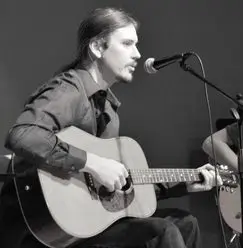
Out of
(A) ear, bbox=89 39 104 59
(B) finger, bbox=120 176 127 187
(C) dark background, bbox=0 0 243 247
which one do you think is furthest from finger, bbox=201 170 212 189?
(C) dark background, bbox=0 0 243 247

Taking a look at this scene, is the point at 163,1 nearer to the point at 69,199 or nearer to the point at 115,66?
the point at 115,66

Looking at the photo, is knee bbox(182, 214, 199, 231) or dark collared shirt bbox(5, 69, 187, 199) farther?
knee bbox(182, 214, 199, 231)

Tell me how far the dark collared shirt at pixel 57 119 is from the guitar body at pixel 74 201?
54 millimetres

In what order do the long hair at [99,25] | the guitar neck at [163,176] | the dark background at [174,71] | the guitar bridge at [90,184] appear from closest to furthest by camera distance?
the guitar bridge at [90,184] < the guitar neck at [163,176] < the long hair at [99,25] < the dark background at [174,71]

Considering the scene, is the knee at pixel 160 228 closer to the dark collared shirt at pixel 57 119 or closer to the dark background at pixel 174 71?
the dark collared shirt at pixel 57 119

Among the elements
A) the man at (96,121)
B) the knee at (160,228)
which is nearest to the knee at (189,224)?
the man at (96,121)

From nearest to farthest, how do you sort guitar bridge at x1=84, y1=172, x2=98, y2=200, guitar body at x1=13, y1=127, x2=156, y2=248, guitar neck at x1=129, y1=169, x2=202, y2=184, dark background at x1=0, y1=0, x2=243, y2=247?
guitar body at x1=13, y1=127, x2=156, y2=248 → guitar bridge at x1=84, y1=172, x2=98, y2=200 → guitar neck at x1=129, y1=169, x2=202, y2=184 → dark background at x1=0, y1=0, x2=243, y2=247

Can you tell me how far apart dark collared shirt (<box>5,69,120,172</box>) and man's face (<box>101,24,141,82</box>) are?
0.36 ft

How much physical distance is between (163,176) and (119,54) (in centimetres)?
56

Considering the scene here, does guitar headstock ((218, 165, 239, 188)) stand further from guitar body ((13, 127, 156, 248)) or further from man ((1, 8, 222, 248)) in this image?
guitar body ((13, 127, 156, 248))

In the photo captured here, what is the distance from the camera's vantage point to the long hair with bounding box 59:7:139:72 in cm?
204

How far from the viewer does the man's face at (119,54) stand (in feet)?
6.72

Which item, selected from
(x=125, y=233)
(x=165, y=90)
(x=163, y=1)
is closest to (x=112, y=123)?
(x=125, y=233)

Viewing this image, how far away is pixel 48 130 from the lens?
66.4 inches
